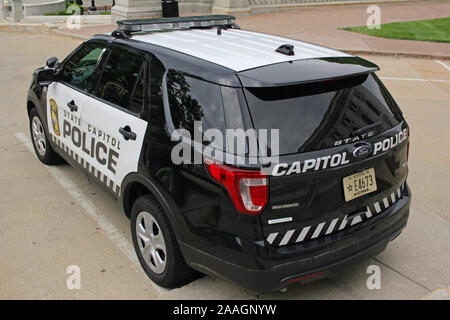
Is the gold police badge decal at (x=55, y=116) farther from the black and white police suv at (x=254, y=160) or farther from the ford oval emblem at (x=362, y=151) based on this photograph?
the ford oval emblem at (x=362, y=151)

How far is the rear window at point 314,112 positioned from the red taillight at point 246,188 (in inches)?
9.5

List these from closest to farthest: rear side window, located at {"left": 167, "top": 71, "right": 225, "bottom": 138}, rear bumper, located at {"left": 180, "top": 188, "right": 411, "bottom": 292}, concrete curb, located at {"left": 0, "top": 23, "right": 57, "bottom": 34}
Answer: rear bumper, located at {"left": 180, "top": 188, "right": 411, "bottom": 292}, rear side window, located at {"left": 167, "top": 71, "right": 225, "bottom": 138}, concrete curb, located at {"left": 0, "top": 23, "right": 57, "bottom": 34}

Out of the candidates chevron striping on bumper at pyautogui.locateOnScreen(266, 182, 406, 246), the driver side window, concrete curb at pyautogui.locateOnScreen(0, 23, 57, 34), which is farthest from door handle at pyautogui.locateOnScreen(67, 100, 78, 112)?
concrete curb at pyautogui.locateOnScreen(0, 23, 57, 34)

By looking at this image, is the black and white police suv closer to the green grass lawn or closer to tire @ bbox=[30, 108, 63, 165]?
tire @ bbox=[30, 108, 63, 165]

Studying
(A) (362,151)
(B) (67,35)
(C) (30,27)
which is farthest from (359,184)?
Result: (C) (30,27)

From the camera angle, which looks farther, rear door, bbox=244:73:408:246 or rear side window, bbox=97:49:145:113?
rear side window, bbox=97:49:145:113

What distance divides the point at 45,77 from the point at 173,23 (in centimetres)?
146

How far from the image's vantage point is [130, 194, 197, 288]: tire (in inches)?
136

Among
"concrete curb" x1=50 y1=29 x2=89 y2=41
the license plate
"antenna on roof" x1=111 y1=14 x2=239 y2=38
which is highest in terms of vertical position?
"concrete curb" x1=50 y1=29 x2=89 y2=41

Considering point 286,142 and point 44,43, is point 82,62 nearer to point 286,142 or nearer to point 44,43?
point 286,142

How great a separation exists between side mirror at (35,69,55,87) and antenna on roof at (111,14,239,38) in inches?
41.5
